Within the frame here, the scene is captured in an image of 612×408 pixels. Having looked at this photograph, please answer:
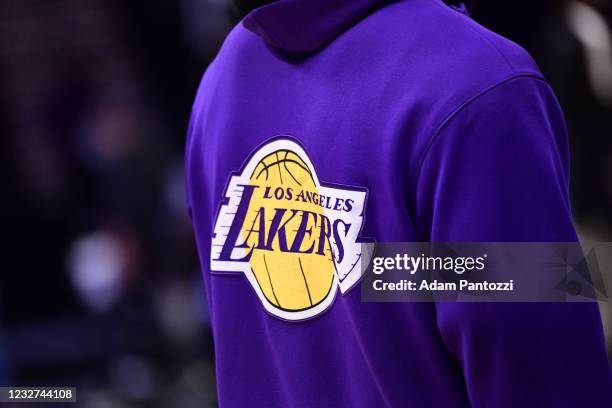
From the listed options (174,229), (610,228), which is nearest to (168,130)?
(174,229)

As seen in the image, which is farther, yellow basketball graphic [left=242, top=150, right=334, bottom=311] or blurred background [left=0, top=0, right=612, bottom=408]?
blurred background [left=0, top=0, right=612, bottom=408]

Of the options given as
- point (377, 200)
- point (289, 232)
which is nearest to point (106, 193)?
point (289, 232)

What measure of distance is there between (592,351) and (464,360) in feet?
0.50

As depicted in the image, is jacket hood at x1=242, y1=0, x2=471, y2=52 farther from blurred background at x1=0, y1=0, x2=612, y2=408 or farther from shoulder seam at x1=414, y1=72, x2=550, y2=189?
blurred background at x1=0, y1=0, x2=612, y2=408

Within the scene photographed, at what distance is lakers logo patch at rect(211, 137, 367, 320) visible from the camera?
137cm

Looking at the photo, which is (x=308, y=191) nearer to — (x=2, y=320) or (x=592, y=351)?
(x=592, y=351)

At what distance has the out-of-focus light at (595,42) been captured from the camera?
13.0ft

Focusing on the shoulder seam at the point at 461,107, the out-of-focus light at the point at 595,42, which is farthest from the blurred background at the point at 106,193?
the shoulder seam at the point at 461,107

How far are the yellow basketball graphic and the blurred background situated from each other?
303cm

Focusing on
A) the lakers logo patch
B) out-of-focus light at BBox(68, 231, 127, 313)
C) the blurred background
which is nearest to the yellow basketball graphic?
the lakers logo patch

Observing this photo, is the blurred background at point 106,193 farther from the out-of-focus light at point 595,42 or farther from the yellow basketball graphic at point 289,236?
the yellow basketball graphic at point 289,236

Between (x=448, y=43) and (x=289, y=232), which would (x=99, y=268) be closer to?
(x=289, y=232)

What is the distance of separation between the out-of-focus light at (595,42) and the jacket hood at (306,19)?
2.74m

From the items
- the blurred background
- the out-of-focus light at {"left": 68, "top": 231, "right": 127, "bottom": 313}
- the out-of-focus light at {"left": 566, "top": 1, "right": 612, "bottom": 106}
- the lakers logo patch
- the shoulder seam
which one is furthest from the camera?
the out-of-focus light at {"left": 68, "top": 231, "right": 127, "bottom": 313}
